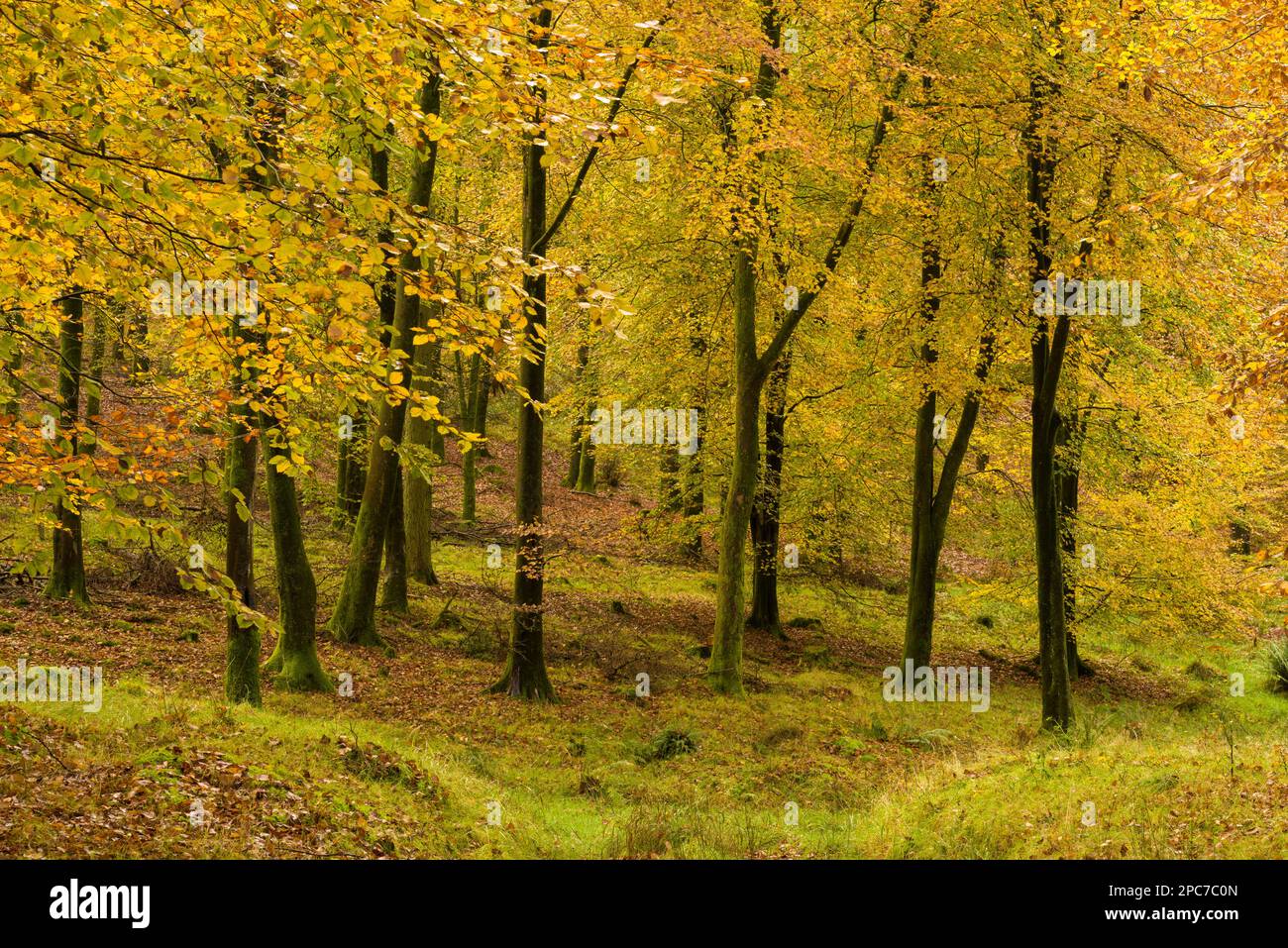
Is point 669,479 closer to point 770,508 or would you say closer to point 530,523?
point 770,508

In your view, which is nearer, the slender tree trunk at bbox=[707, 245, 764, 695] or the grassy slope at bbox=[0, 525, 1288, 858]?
the grassy slope at bbox=[0, 525, 1288, 858]

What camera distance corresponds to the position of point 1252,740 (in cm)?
1122

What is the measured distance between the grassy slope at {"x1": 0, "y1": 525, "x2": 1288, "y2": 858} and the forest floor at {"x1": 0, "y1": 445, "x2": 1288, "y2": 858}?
4 centimetres

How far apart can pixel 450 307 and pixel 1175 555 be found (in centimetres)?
1695

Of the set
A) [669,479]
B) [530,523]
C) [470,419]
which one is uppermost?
[470,419]

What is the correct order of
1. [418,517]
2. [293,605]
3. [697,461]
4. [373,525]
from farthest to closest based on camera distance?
[697,461] < [418,517] < [373,525] < [293,605]

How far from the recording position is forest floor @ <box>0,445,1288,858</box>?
721cm

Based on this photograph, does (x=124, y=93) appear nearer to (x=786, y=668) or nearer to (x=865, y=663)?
(x=786, y=668)

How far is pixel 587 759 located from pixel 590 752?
0.85ft

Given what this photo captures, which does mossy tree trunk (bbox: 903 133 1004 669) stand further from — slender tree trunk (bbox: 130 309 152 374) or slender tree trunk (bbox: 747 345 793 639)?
slender tree trunk (bbox: 130 309 152 374)

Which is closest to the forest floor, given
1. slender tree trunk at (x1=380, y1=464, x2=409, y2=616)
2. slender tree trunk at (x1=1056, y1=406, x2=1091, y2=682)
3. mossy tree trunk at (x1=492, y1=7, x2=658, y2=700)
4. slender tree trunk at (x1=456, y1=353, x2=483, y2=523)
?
slender tree trunk at (x1=380, y1=464, x2=409, y2=616)

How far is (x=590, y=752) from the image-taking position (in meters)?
12.1

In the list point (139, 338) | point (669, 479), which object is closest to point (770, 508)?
point (669, 479)
